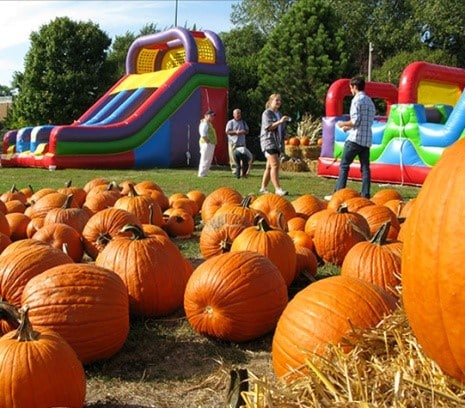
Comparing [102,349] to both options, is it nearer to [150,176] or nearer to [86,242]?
[86,242]

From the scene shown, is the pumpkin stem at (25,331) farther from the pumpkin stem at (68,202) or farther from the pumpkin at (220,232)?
the pumpkin stem at (68,202)

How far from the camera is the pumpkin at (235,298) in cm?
342

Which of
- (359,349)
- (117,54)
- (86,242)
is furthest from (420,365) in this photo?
(117,54)

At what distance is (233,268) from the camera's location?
3.50m

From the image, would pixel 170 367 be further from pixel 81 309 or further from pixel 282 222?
pixel 282 222

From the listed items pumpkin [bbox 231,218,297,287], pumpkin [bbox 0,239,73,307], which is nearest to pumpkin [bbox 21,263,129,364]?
pumpkin [bbox 0,239,73,307]

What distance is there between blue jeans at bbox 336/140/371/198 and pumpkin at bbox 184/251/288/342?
18.8 ft

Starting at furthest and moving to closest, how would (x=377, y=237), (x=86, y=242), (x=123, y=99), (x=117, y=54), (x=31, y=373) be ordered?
(x=117, y=54) → (x=123, y=99) → (x=86, y=242) → (x=377, y=237) → (x=31, y=373)

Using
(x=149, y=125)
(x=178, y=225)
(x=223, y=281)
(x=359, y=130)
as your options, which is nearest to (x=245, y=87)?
(x=149, y=125)

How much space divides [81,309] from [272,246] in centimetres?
159

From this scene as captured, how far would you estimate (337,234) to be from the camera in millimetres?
5066

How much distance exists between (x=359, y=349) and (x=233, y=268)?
5.30 feet

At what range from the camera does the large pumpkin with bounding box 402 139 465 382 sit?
1.69 meters

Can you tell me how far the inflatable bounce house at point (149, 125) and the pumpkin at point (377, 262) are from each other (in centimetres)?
1486
